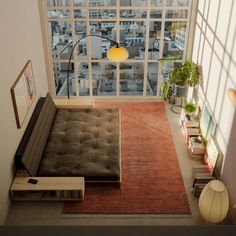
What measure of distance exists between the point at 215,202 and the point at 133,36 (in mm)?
3992

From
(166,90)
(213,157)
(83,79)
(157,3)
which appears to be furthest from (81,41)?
(213,157)

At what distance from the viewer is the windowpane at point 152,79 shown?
6816 mm

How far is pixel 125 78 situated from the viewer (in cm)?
700

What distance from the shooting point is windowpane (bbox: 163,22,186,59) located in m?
6.42

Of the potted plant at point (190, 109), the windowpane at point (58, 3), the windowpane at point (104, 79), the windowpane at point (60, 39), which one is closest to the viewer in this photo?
the potted plant at point (190, 109)

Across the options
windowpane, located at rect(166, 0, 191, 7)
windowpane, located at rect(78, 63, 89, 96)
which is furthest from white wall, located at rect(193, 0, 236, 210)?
windowpane, located at rect(78, 63, 89, 96)

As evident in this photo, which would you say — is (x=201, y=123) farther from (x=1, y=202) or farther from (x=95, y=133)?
(x=1, y=202)

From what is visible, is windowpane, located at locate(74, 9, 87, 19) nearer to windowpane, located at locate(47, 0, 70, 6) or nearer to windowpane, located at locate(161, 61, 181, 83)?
windowpane, located at locate(47, 0, 70, 6)

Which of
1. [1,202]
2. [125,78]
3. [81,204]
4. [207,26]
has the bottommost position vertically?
[81,204]

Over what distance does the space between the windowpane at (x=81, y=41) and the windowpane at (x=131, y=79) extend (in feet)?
2.82

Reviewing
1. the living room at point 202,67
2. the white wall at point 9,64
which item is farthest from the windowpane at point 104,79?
the white wall at point 9,64

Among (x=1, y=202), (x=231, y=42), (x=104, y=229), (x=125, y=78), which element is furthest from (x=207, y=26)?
(x=104, y=229)

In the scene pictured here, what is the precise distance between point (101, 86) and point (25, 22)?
8.04ft

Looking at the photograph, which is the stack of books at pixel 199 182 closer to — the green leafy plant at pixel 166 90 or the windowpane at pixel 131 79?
the green leafy plant at pixel 166 90
